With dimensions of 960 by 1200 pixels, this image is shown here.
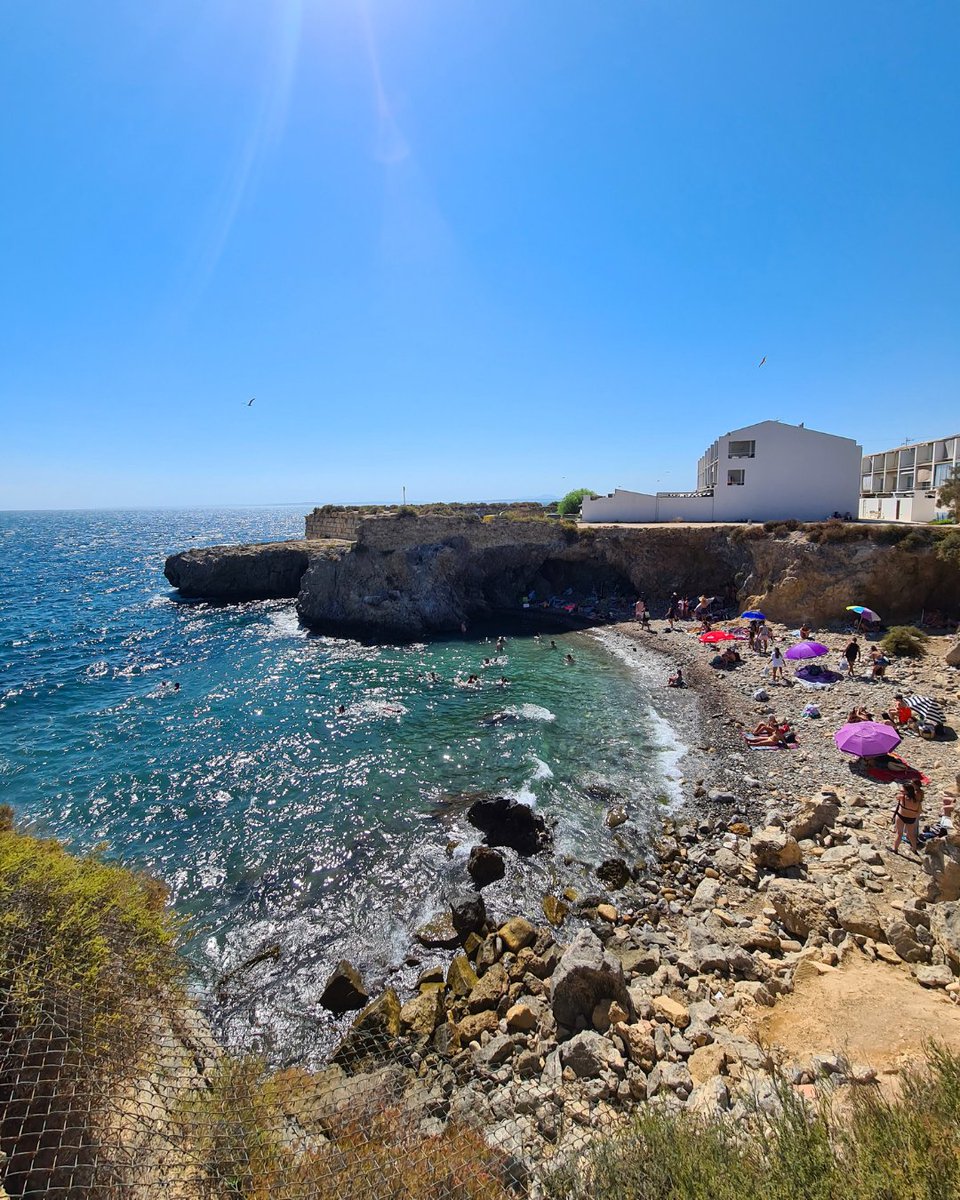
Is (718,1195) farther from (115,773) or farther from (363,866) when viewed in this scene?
(115,773)

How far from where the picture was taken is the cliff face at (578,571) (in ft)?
87.1

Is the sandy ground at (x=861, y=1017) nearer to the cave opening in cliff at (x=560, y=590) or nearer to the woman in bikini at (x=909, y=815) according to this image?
the woman in bikini at (x=909, y=815)

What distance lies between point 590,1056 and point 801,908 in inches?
195

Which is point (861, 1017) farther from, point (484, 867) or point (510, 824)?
point (510, 824)

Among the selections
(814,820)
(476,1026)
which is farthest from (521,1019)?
(814,820)

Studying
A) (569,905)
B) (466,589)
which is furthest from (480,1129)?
(466,589)

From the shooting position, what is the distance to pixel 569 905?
37.2 feet

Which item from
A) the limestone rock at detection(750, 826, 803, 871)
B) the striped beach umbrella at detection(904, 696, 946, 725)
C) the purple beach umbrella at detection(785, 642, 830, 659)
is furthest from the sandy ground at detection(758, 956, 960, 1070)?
the purple beach umbrella at detection(785, 642, 830, 659)

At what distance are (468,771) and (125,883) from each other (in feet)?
34.6

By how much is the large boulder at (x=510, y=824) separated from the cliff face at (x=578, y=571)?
19.7 m

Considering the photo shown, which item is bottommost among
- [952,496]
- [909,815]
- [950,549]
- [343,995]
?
[343,995]

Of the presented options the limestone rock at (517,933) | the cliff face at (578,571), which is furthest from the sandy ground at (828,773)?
the limestone rock at (517,933)

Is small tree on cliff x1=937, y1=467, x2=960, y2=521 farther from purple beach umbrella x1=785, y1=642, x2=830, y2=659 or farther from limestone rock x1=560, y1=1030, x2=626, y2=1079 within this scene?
→ limestone rock x1=560, y1=1030, x2=626, y2=1079

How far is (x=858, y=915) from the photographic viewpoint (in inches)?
350
